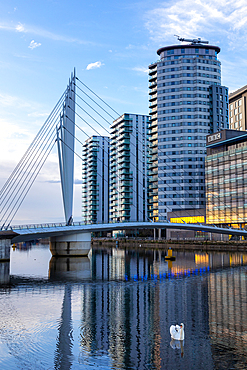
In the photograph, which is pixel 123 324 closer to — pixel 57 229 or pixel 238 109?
pixel 57 229

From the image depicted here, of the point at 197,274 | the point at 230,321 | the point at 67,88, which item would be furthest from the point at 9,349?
the point at 67,88

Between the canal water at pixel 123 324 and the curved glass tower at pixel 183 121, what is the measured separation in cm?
10426

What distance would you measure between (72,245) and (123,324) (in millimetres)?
58062

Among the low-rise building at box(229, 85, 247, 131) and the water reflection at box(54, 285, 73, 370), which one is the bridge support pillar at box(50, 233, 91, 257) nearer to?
the water reflection at box(54, 285, 73, 370)

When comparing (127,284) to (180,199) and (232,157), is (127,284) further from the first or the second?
(180,199)

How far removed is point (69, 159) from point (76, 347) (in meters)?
49.4

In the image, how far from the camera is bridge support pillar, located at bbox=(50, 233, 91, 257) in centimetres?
8075

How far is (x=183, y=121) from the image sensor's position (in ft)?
495

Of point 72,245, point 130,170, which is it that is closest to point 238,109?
point 130,170

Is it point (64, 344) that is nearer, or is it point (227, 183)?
point (64, 344)

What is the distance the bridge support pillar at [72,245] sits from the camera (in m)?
80.8

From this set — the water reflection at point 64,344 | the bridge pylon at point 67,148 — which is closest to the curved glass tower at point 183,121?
the bridge pylon at point 67,148

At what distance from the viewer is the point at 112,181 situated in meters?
192

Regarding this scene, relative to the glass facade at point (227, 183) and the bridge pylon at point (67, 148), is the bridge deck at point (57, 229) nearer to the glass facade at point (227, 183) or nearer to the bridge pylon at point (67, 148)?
the bridge pylon at point (67, 148)
